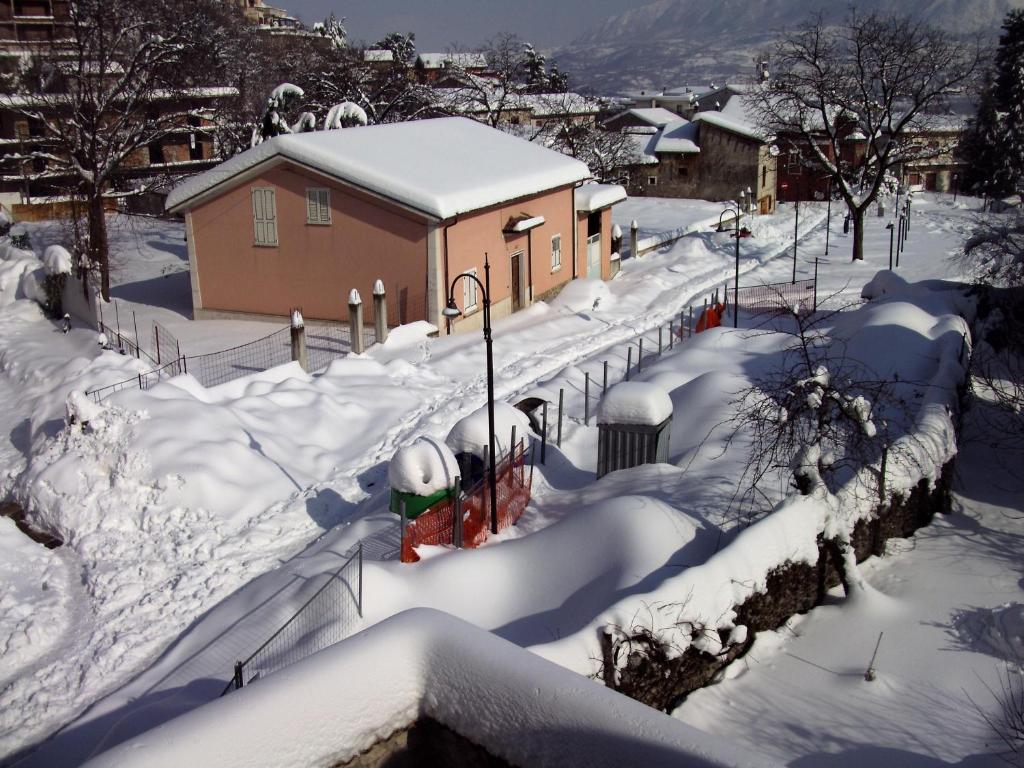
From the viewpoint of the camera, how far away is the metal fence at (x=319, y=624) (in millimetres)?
10242

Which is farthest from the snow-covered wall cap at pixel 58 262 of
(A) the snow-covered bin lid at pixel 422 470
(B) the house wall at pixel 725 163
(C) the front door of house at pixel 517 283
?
(B) the house wall at pixel 725 163

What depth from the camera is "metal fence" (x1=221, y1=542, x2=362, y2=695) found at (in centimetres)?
1024

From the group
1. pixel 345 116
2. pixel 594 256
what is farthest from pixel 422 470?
pixel 345 116

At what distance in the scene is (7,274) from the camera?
2758 cm

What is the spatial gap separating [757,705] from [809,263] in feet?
98.0

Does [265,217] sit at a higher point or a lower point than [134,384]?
higher

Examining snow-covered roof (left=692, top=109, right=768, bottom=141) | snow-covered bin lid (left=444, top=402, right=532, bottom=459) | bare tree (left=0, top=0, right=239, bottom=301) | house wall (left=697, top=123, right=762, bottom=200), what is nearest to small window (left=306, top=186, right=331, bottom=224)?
bare tree (left=0, top=0, right=239, bottom=301)

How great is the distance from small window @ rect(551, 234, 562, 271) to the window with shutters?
8864mm

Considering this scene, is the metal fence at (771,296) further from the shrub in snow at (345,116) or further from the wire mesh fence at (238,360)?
the shrub in snow at (345,116)

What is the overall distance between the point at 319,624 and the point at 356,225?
1539cm

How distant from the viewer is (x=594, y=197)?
32.3m

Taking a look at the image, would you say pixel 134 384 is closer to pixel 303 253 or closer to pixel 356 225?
pixel 303 253

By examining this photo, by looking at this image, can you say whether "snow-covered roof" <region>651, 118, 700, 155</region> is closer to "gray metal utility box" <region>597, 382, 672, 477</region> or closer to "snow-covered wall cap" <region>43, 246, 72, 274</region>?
"snow-covered wall cap" <region>43, 246, 72, 274</region>

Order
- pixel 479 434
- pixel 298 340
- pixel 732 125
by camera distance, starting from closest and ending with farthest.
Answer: pixel 479 434, pixel 298 340, pixel 732 125
